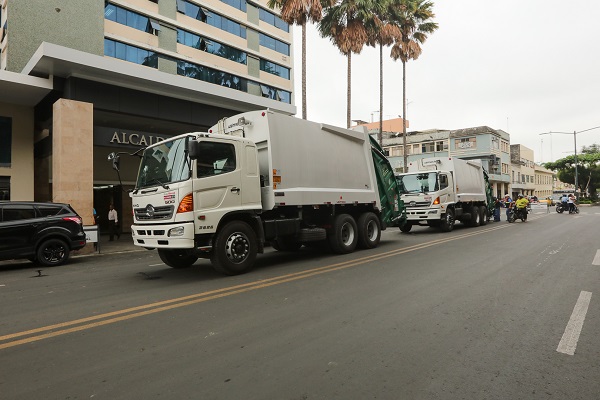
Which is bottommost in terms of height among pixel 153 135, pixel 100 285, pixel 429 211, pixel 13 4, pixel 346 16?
pixel 100 285

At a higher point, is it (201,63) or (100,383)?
(201,63)

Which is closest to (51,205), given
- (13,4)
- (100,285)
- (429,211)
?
(100,285)

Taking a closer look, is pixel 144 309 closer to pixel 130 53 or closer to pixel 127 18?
pixel 130 53

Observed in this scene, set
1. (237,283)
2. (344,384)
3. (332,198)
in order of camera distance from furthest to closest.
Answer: (332,198) < (237,283) < (344,384)

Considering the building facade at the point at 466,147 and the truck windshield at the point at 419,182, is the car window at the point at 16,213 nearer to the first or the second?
the truck windshield at the point at 419,182

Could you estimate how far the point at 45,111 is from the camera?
15.4 meters

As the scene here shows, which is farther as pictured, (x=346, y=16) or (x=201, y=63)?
(x=201, y=63)

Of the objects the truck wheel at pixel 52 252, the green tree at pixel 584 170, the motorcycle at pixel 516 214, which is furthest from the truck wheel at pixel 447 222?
the green tree at pixel 584 170

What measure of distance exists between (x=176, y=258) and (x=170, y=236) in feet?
5.74

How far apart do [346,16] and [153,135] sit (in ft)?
45.8

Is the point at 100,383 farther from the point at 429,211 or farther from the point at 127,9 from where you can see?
the point at 127,9

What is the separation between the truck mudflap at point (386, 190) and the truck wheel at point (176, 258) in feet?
19.7

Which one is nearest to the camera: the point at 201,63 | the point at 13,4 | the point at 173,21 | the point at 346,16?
the point at 13,4

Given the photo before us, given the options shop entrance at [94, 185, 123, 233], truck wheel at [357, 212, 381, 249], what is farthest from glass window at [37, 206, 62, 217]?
shop entrance at [94, 185, 123, 233]
